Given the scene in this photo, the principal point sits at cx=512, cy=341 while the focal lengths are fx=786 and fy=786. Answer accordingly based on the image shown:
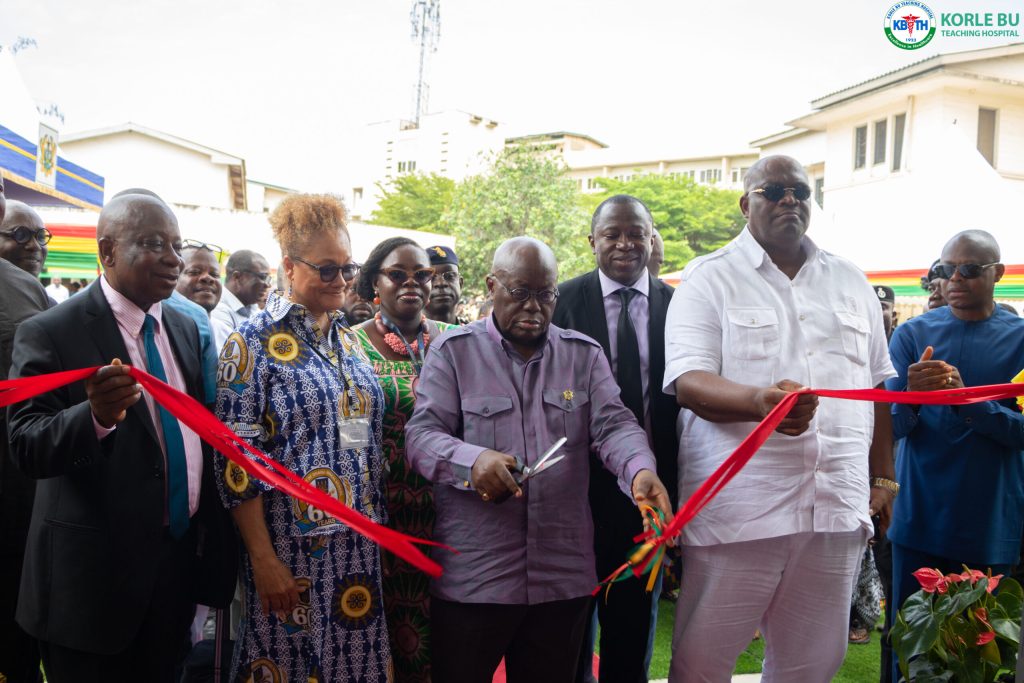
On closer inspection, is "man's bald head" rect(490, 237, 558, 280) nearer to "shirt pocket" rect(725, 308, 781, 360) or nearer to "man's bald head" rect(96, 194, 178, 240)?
"shirt pocket" rect(725, 308, 781, 360)

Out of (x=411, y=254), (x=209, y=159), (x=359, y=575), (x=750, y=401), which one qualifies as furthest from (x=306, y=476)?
(x=209, y=159)

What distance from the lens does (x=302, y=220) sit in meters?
3.03

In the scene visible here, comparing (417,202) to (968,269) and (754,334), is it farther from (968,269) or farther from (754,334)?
(754,334)

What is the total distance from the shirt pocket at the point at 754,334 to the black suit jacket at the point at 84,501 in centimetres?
209

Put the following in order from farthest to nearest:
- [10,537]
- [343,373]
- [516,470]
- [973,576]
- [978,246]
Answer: [978,246] < [10,537] < [343,373] < [973,576] < [516,470]

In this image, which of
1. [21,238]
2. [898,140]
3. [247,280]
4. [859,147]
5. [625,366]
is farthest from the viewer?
[859,147]

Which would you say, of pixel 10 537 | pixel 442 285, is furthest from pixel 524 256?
pixel 442 285

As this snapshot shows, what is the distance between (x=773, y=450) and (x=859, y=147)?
27.6 meters

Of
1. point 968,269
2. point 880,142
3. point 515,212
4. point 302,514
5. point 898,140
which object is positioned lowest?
point 302,514

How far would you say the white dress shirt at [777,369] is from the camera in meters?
2.88

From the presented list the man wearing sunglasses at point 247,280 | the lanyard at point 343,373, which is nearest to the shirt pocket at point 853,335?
the lanyard at point 343,373

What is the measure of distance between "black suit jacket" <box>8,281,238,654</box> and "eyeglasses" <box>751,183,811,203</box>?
2386 millimetres

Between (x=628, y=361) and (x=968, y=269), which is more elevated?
(x=968, y=269)

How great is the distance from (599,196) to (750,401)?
139 ft
